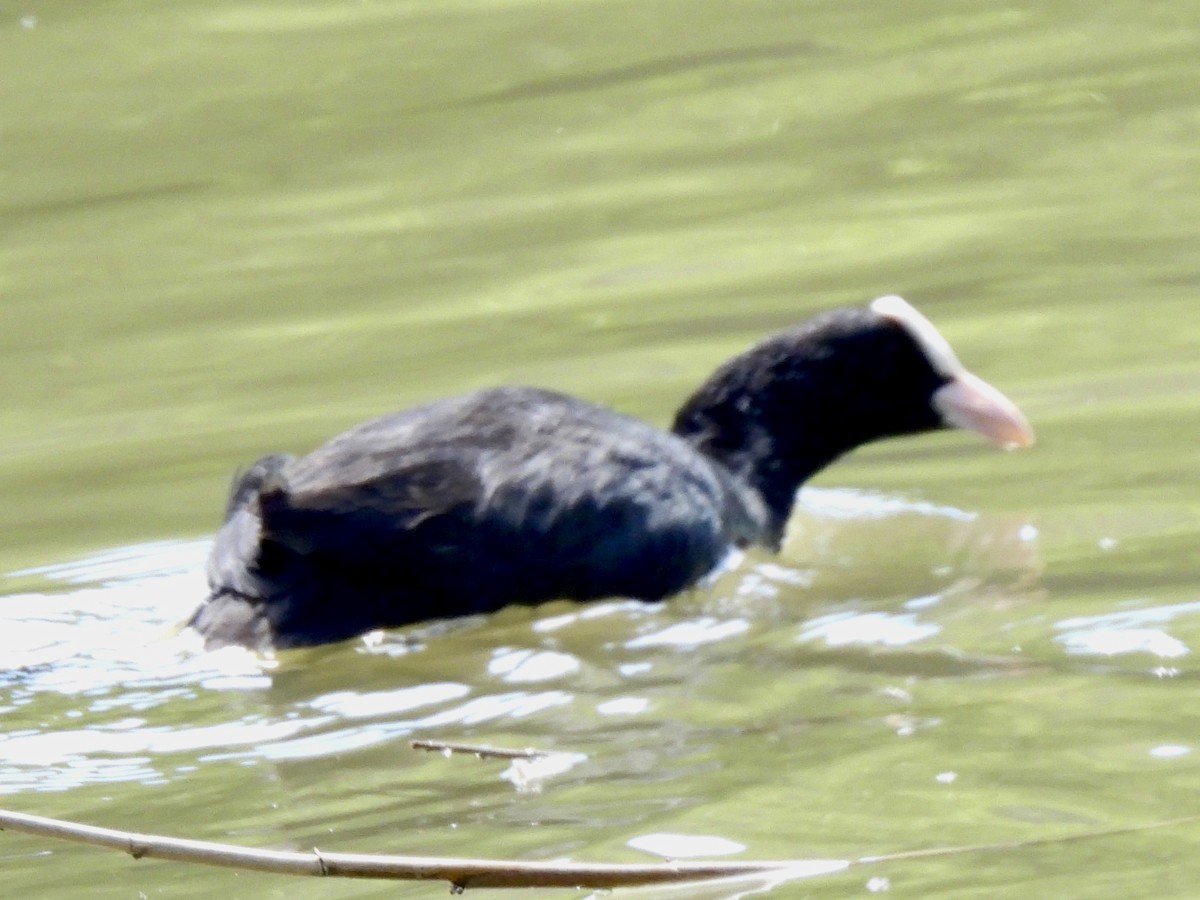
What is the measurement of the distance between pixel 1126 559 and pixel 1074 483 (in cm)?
66

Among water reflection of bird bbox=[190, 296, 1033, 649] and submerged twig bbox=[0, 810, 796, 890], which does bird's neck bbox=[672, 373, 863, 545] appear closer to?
water reflection of bird bbox=[190, 296, 1033, 649]

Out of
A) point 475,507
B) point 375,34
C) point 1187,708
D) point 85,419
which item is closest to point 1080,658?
point 1187,708

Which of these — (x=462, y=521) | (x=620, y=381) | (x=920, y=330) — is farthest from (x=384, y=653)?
(x=620, y=381)

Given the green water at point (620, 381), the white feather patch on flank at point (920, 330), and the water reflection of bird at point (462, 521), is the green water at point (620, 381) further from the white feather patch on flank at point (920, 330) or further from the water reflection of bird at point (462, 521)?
the white feather patch on flank at point (920, 330)

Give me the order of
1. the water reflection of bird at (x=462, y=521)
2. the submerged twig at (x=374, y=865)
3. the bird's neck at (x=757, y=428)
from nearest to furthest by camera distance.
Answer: the submerged twig at (x=374, y=865)
the water reflection of bird at (x=462, y=521)
the bird's neck at (x=757, y=428)

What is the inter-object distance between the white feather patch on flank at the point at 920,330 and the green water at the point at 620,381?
0.26 m

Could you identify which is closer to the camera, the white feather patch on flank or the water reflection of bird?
the water reflection of bird

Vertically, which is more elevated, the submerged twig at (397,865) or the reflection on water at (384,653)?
the submerged twig at (397,865)

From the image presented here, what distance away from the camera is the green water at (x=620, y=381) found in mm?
3670

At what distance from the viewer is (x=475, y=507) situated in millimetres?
4625

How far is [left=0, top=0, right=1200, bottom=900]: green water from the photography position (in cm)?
367

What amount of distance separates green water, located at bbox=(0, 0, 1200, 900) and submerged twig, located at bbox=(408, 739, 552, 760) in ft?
0.16

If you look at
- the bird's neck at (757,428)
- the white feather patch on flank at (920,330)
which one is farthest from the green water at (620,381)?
the white feather patch on flank at (920,330)

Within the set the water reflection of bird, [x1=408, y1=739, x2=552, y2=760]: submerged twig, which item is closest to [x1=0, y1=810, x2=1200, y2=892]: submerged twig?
[x1=408, y1=739, x2=552, y2=760]: submerged twig
